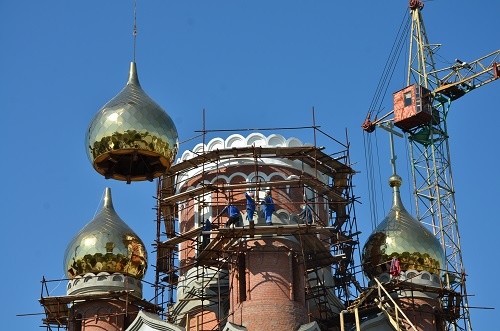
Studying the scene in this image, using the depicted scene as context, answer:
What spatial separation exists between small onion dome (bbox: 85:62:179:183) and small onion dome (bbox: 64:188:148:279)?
150cm

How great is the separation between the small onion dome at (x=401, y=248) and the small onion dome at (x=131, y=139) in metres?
4.90

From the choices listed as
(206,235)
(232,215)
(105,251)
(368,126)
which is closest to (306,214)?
(232,215)

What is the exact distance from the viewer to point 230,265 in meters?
26.0

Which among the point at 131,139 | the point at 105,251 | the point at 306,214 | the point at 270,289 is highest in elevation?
the point at 131,139

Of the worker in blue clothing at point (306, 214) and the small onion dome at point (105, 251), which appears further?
the small onion dome at point (105, 251)

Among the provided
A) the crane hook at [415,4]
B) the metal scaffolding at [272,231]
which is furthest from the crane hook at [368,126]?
the metal scaffolding at [272,231]

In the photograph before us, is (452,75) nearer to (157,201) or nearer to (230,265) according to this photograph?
(157,201)

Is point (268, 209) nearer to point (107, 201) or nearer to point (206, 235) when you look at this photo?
point (206, 235)

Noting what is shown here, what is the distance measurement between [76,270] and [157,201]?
2496mm

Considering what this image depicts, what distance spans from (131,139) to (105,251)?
278 centimetres

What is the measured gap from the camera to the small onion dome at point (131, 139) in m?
27.4

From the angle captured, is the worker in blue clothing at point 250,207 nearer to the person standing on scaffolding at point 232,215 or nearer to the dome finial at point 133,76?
the person standing on scaffolding at point 232,215

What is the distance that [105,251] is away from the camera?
2869 cm

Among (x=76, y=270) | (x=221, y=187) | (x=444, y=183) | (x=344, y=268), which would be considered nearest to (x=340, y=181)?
(x=344, y=268)
